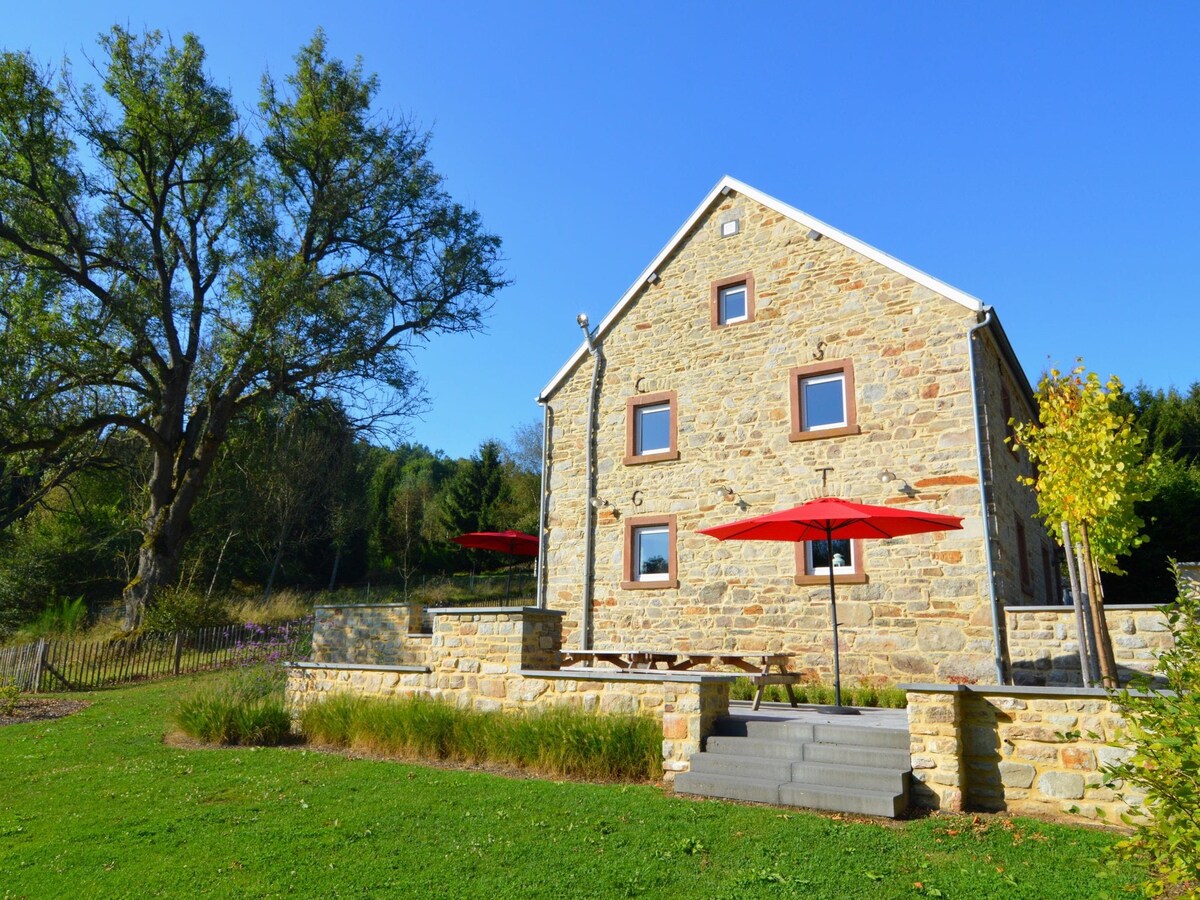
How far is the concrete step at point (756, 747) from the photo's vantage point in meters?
6.86

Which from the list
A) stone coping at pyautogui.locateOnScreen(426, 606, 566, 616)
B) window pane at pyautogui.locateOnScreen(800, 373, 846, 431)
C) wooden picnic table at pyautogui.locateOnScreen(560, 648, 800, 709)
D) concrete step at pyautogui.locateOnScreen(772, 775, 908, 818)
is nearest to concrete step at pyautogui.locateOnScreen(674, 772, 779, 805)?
concrete step at pyautogui.locateOnScreen(772, 775, 908, 818)

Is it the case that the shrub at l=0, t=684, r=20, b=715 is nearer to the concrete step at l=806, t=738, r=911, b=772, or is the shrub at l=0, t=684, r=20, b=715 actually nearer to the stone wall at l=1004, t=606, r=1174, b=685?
the concrete step at l=806, t=738, r=911, b=772

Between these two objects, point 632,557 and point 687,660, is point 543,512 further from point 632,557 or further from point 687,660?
point 687,660

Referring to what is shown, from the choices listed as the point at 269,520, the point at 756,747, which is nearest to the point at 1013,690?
the point at 756,747

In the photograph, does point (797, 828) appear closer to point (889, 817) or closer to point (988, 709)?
point (889, 817)

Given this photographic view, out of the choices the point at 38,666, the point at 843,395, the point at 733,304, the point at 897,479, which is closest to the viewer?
the point at 897,479

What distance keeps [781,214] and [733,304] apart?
1824 mm

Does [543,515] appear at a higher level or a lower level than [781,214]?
lower

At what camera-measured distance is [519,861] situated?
491 centimetres

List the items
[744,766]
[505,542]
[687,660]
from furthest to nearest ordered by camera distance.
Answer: [505,542], [687,660], [744,766]

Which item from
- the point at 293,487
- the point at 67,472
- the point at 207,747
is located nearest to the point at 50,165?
the point at 67,472

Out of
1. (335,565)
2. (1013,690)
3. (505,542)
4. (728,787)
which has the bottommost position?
(728,787)

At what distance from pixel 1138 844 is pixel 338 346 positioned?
2035 centimetres

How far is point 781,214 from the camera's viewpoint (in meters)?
14.2
